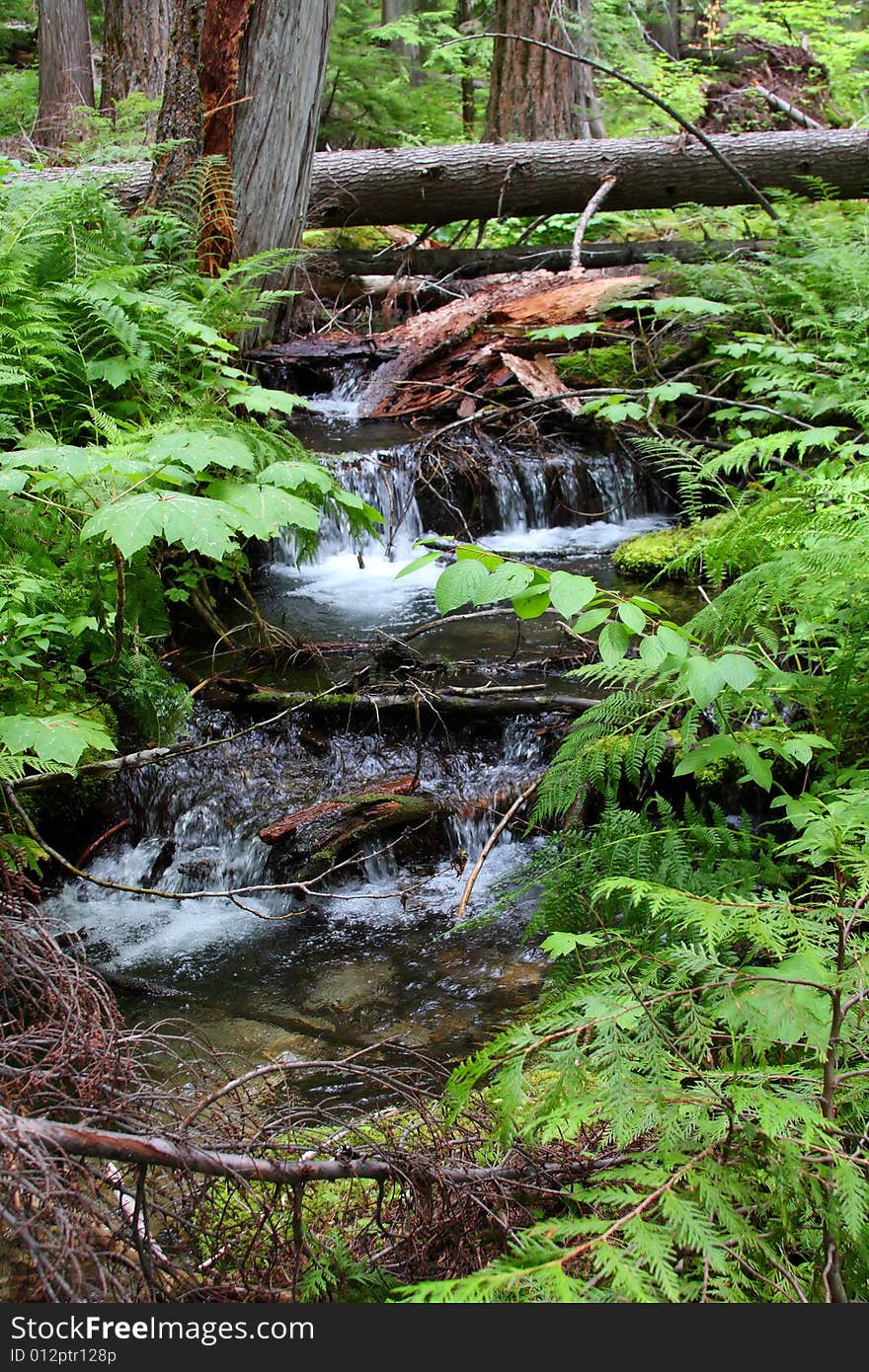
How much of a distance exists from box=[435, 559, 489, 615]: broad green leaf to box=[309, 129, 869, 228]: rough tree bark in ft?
28.6

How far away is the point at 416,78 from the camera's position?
68.0 feet

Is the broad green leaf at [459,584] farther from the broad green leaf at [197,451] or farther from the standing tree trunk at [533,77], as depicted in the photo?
the standing tree trunk at [533,77]

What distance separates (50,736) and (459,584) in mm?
1463

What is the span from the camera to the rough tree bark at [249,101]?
6.32 metres

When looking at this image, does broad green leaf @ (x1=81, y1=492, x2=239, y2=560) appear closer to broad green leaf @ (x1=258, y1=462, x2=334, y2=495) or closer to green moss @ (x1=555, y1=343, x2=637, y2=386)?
broad green leaf @ (x1=258, y1=462, x2=334, y2=495)

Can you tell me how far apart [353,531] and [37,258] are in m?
2.15

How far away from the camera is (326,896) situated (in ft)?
12.5

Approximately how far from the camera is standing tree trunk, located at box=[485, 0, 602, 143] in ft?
42.9

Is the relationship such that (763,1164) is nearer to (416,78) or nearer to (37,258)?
(37,258)

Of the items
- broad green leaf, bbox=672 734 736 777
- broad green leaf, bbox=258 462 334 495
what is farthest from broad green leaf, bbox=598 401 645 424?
broad green leaf, bbox=672 734 736 777

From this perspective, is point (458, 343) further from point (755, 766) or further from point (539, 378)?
point (755, 766)

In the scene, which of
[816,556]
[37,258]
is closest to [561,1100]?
[816,556]

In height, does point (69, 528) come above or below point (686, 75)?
below

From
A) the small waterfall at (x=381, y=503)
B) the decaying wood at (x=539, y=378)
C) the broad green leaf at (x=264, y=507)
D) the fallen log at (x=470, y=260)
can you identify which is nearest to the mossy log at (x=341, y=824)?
the broad green leaf at (x=264, y=507)
